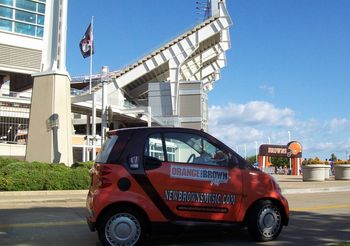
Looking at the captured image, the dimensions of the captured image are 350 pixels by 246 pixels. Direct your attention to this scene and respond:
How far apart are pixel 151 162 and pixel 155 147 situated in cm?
24

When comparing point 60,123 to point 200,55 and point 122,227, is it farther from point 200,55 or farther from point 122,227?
point 200,55

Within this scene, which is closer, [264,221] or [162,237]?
[264,221]

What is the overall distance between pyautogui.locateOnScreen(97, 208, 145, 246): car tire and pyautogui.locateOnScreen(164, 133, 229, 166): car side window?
106 cm

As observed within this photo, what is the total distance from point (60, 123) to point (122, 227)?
67.9 feet

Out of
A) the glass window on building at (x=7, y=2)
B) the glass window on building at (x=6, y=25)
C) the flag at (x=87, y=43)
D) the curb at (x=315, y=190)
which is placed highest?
the glass window on building at (x=7, y=2)

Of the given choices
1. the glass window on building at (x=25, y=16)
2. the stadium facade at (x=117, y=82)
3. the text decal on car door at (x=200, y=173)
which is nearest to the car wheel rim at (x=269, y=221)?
the text decal on car door at (x=200, y=173)

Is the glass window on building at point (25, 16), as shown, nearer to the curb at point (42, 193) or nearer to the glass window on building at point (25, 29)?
the glass window on building at point (25, 29)

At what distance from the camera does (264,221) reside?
795cm

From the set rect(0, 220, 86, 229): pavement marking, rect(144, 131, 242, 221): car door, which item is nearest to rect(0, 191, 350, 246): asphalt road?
rect(0, 220, 86, 229): pavement marking

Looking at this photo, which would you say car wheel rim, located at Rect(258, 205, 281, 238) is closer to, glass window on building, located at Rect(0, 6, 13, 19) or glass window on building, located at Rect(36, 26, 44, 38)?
glass window on building, located at Rect(0, 6, 13, 19)

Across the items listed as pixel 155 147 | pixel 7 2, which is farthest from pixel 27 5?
pixel 155 147

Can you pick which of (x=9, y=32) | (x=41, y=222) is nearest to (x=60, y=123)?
(x=41, y=222)

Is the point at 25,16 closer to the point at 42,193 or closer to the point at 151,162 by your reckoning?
the point at 42,193

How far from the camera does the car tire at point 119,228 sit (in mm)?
7137
